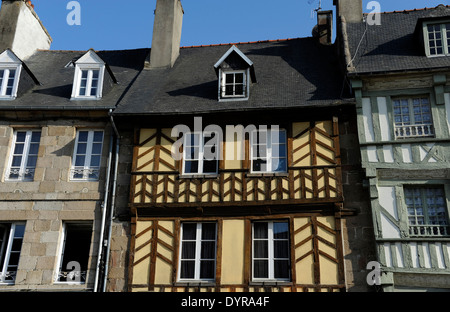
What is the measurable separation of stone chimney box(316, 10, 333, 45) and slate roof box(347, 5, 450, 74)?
0.85m

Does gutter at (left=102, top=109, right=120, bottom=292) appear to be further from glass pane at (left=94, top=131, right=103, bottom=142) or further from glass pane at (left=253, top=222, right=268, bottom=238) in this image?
glass pane at (left=253, top=222, right=268, bottom=238)

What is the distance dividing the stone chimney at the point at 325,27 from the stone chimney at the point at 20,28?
329 inches

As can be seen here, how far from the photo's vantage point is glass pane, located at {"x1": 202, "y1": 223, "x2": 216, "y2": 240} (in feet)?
35.2

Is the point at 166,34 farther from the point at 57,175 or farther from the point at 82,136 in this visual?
the point at 57,175

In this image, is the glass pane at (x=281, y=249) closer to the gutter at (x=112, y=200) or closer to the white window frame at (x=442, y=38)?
the gutter at (x=112, y=200)

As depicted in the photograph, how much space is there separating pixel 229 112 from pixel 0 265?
591cm

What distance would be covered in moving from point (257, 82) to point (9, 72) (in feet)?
20.2

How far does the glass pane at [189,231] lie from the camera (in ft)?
35.3

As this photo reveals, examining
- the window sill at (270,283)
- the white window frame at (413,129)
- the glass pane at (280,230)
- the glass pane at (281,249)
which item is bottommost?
the window sill at (270,283)

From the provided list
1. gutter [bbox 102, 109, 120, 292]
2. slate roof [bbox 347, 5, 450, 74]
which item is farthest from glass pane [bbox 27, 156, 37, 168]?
slate roof [bbox 347, 5, 450, 74]

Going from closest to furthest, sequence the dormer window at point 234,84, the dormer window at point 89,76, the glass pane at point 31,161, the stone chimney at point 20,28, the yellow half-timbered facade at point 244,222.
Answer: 1. the yellow half-timbered facade at point 244,222
2. the glass pane at point 31,161
3. the dormer window at point 234,84
4. the dormer window at point 89,76
5. the stone chimney at point 20,28

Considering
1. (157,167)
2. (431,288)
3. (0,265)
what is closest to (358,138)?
(431,288)

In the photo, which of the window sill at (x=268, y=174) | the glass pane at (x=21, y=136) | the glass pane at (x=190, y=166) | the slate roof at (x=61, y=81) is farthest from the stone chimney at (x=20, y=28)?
the window sill at (x=268, y=174)

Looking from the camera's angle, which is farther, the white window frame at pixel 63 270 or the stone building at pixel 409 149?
the white window frame at pixel 63 270
